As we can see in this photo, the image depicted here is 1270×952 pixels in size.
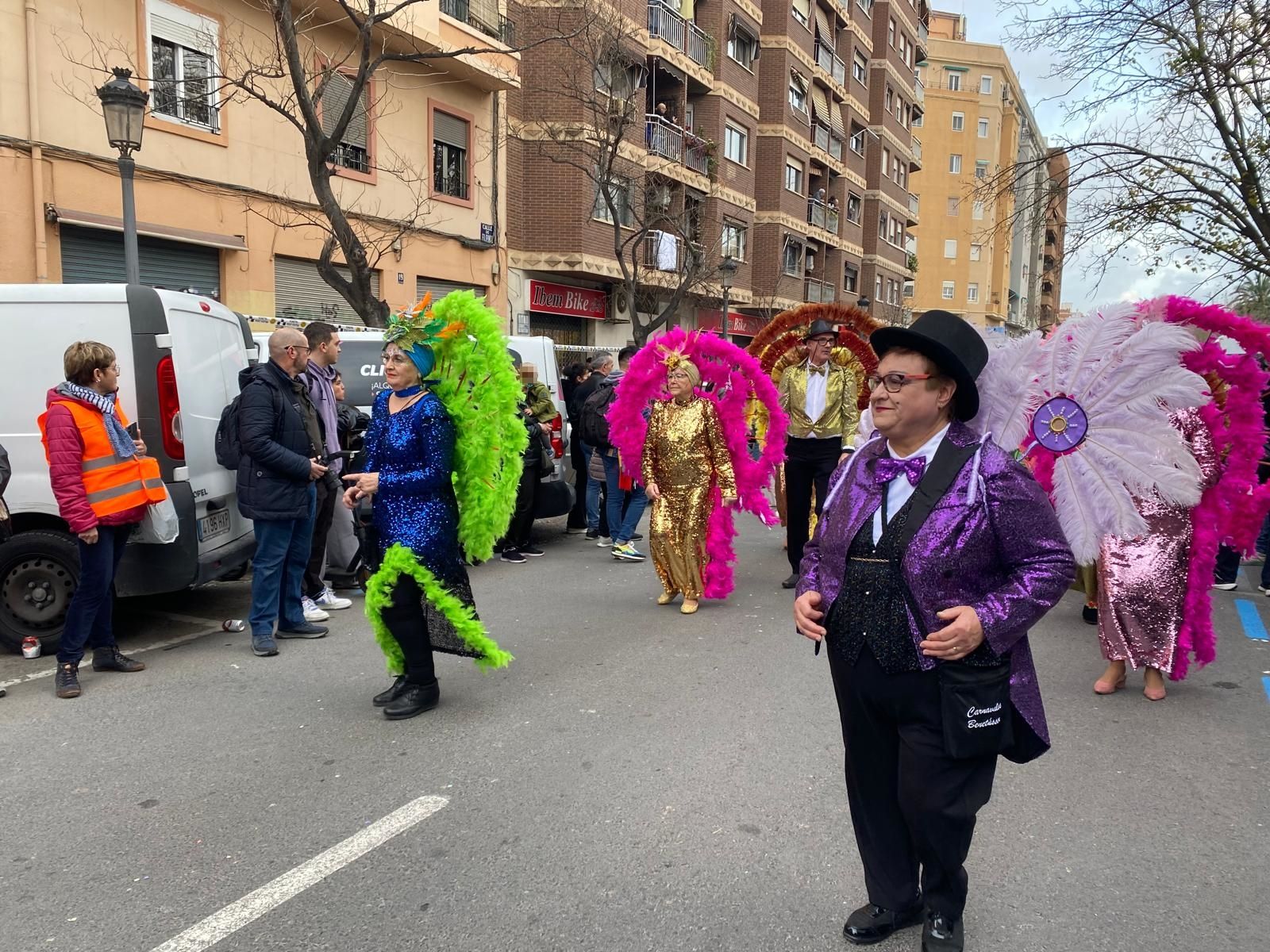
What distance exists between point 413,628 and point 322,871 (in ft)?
5.28

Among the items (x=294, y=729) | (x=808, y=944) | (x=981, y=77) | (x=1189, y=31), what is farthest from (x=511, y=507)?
(x=981, y=77)

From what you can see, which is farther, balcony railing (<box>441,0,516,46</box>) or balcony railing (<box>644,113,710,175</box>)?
balcony railing (<box>644,113,710,175</box>)

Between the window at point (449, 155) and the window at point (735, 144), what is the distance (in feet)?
37.5

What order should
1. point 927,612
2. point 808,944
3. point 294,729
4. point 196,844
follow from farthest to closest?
1. point 294,729
2. point 196,844
3. point 808,944
4. point 927,612

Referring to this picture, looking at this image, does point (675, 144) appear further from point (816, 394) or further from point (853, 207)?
point (816, 394)

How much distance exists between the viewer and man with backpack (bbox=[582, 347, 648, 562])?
30.0 ft

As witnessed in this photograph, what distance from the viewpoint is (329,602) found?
7121 mm

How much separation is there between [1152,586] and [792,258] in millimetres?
30184

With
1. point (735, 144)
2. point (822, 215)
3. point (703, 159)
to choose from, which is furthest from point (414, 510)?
point (822, 215)

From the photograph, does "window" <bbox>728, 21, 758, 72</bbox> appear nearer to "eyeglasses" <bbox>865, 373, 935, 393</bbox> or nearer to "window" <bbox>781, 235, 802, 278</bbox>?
"window" <bbox>781, 235, 802, 278</bbox>

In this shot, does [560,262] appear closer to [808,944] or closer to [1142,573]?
[1142,573]

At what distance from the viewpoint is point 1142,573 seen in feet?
16.8

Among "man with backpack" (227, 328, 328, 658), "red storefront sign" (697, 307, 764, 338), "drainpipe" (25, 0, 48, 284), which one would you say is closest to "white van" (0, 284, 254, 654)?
"man with backpack" (227, 328, 328, 658)

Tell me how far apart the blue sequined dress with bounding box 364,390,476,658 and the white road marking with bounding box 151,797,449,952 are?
123 centimetres
